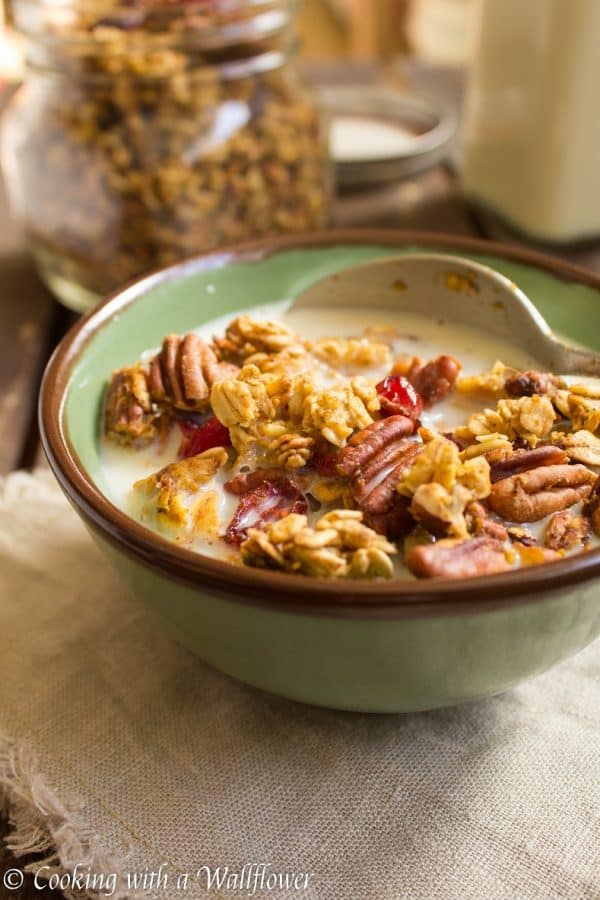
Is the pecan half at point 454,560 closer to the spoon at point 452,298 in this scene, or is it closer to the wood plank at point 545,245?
Answer: the spoon at point 452,298

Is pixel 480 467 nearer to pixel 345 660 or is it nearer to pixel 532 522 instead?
pixel 532 522

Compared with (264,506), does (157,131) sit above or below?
above

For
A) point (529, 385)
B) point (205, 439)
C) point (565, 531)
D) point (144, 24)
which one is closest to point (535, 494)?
point (565, 531)

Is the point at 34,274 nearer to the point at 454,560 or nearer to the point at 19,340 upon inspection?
the point at 19,340

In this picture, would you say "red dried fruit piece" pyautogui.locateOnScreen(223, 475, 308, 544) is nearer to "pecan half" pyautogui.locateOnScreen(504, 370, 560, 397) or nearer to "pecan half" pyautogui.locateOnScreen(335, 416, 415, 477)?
"pecan half" pyautogui.locateOnScreen(335, 416, 415, 477)

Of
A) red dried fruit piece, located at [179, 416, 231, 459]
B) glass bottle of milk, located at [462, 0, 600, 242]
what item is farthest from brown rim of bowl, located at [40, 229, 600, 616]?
glass bottle of milk, located at [462, 0, 600, 242]

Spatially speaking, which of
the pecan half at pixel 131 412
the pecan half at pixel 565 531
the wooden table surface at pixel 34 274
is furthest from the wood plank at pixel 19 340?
the pecan half at pixel 565 531

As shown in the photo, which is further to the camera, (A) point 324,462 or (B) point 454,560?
(A) point 324,462
